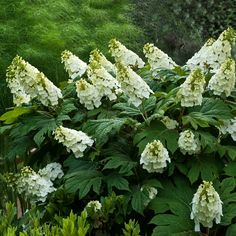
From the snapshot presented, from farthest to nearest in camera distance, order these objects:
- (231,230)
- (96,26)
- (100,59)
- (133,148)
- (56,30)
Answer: (96,26) < (56,30) < (100,59) < (133,148) < (231,230)

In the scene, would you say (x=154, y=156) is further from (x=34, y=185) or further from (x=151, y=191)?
(x=34, y=185)

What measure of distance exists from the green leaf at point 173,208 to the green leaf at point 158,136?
0.17 m

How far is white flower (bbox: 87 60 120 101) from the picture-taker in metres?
2.86

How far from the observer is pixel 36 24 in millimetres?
6266

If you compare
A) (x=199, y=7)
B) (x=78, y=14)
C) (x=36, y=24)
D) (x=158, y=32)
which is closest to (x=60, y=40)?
(x=36, y=24)

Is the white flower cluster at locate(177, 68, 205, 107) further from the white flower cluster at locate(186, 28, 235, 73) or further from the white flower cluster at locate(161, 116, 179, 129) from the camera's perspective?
the white flower cluster at locate(186, 28, 235, 73)

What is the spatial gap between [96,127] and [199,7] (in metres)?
6.20

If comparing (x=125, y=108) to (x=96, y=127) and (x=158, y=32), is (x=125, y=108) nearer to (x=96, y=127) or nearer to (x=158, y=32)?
(x=96, y=127)

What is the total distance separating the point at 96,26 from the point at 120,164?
14.8ft

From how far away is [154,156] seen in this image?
2.51 meters

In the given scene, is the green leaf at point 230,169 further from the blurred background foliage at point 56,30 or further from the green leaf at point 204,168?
the blurred background foliage at point 56,30

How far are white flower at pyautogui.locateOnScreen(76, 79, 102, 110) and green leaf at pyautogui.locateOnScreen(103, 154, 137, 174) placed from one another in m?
0.35

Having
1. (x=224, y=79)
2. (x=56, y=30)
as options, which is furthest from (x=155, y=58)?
(x=56, y=30)

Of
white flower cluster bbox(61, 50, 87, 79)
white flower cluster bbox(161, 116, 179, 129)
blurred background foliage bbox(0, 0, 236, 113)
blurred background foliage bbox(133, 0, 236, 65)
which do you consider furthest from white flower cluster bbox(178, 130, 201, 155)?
blurred background foliage bbox(133, 0, 236, 65)
